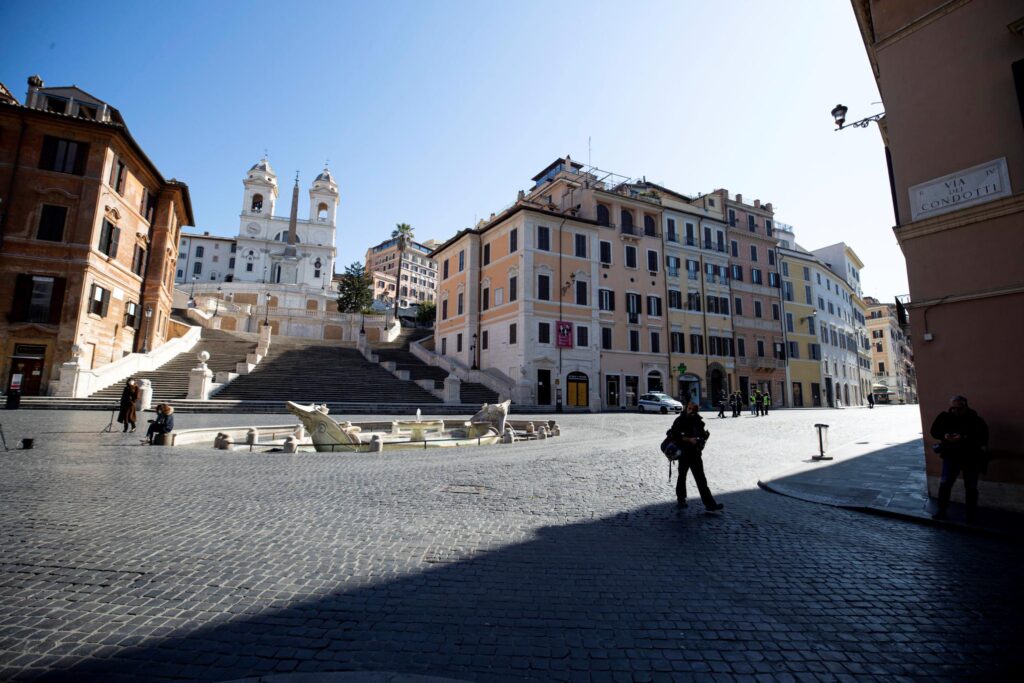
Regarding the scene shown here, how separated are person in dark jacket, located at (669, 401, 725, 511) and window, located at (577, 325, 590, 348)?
28.4 metres

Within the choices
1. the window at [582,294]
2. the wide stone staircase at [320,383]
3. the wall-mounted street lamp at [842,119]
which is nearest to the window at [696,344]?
the window at [582,294]

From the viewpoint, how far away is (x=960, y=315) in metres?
7.20

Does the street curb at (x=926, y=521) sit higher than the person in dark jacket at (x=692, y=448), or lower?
lower

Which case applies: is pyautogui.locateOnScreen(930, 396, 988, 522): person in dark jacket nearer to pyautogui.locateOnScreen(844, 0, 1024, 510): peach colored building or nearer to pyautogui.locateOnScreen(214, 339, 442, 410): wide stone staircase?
pyautogui.locateOnScreen(844, 0, 1024, 510): peach colored building

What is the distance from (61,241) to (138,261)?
5.81 m

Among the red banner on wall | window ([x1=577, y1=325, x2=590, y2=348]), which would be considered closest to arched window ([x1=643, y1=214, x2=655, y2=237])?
window ([x1=577, y1=325, x2=590, y2=348])

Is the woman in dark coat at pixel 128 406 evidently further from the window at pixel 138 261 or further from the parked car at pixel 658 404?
the parked car at pixel 658 404

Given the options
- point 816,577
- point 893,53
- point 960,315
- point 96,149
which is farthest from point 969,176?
point 96,149

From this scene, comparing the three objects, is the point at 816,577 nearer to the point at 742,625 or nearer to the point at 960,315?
the point at 742,625

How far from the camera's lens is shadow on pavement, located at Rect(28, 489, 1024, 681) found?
9.16 feet

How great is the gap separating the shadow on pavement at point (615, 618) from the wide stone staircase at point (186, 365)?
23.4 metres

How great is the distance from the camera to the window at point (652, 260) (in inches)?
1554

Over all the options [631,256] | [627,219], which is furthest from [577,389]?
[627,219]

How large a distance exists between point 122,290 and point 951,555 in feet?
120
